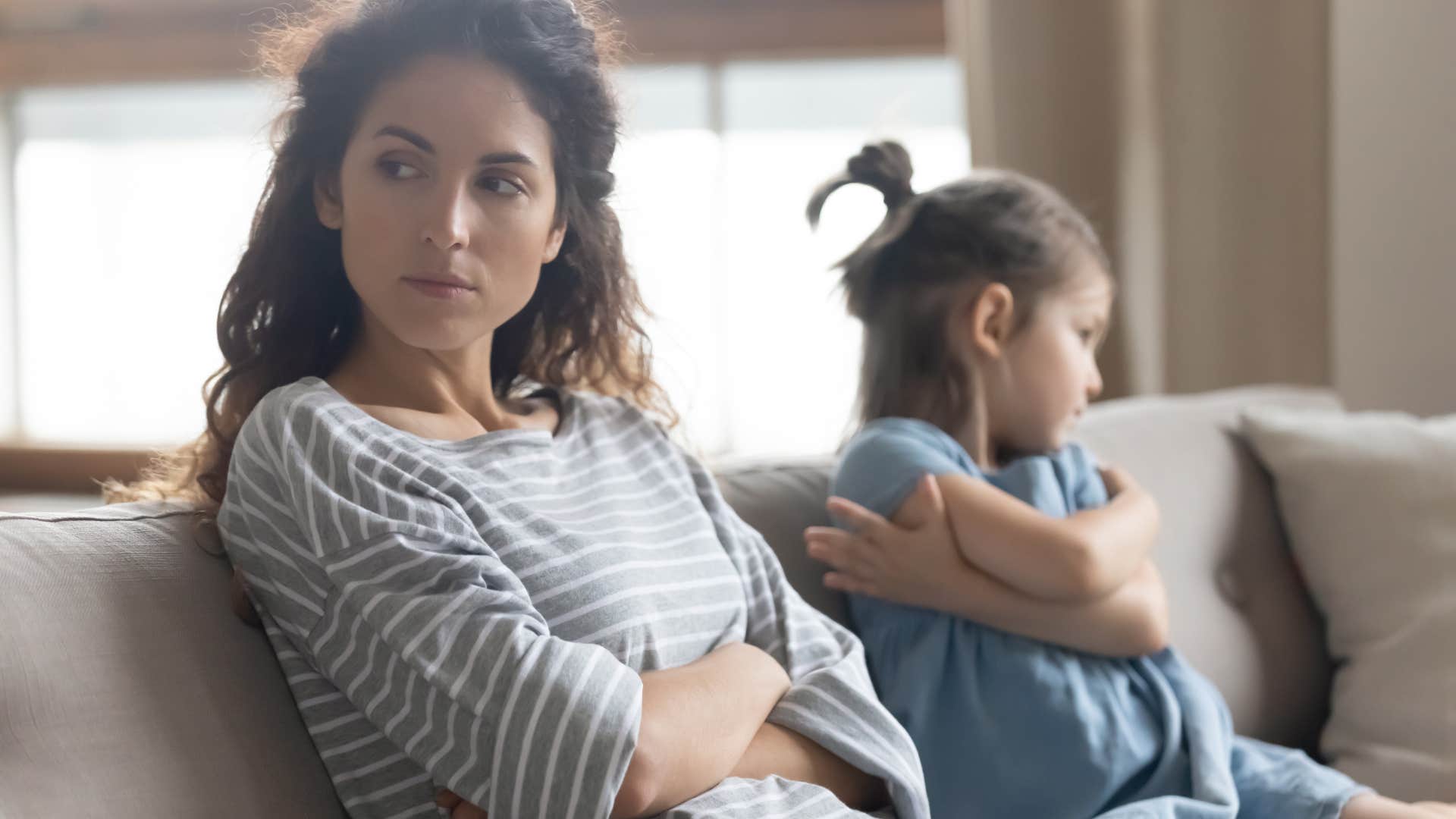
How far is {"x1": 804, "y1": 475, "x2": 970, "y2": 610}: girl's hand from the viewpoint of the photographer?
4.17ft

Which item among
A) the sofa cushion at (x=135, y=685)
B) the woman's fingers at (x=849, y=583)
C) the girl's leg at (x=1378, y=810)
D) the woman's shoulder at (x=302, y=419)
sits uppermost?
the woman's shoulder at (x=302, y=419)

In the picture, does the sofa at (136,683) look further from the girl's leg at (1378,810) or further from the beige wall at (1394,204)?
the beige wall at (1394,204)

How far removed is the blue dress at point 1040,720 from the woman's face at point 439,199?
484 mm

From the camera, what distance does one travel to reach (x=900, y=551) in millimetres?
1273

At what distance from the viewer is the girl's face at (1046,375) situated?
1.41 meters

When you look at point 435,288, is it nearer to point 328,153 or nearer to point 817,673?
point 328,153

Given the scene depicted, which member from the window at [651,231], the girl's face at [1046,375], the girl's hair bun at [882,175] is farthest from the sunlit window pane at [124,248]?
the girl's face at [1046,375]

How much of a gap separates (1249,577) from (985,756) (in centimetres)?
62

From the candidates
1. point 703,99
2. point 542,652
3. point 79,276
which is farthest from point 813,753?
point 79,276

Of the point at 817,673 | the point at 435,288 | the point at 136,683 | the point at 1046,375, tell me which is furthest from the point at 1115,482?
the point at 136,683

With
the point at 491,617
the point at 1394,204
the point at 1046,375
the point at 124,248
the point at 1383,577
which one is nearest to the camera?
the point at 491,617

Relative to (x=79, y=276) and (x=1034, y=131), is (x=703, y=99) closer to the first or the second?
(x=1034, y=131)

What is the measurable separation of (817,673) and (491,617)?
0.31 metres

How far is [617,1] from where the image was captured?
3117 mm
